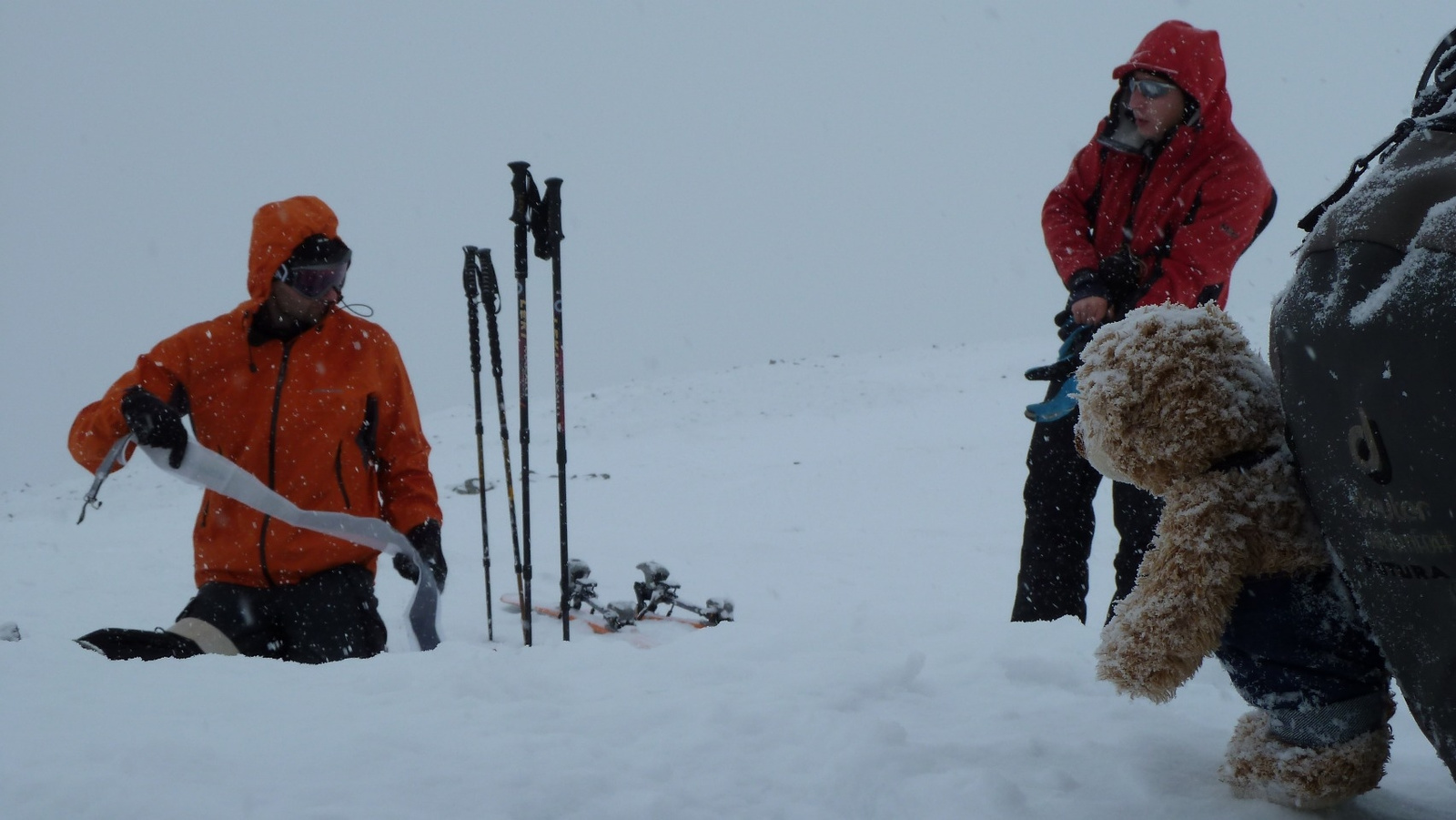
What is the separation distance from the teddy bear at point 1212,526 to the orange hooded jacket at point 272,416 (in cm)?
291

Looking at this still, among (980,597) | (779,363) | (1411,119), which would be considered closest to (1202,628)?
(1411,119)

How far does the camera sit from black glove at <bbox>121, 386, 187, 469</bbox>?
3307 millimetres

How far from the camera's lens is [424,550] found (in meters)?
3.79

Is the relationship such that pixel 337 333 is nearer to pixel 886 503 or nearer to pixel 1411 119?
pixel 1411 119

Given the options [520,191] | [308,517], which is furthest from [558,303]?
[308,517]

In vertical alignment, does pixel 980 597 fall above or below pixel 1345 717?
below

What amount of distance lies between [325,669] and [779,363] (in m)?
19.4

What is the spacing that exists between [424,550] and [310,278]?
3.75 ft

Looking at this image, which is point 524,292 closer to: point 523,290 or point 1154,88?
point 523,290

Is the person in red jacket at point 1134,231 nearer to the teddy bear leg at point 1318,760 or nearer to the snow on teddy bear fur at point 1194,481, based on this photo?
the snow on teddy bear fur at point 1194,481

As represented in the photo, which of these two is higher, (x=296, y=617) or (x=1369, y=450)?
(x=1369, y=450)

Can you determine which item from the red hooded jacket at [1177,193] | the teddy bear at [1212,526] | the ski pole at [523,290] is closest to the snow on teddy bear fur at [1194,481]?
the teddy bear at [1212,526]

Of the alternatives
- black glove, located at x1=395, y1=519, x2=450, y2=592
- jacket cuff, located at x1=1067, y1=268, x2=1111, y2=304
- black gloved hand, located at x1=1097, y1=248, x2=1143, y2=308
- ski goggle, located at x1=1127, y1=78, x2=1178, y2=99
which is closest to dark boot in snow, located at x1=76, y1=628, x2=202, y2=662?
black glove, located at x1=395, y1=519, x2=450, y2=592

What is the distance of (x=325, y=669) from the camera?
8.43 ft
